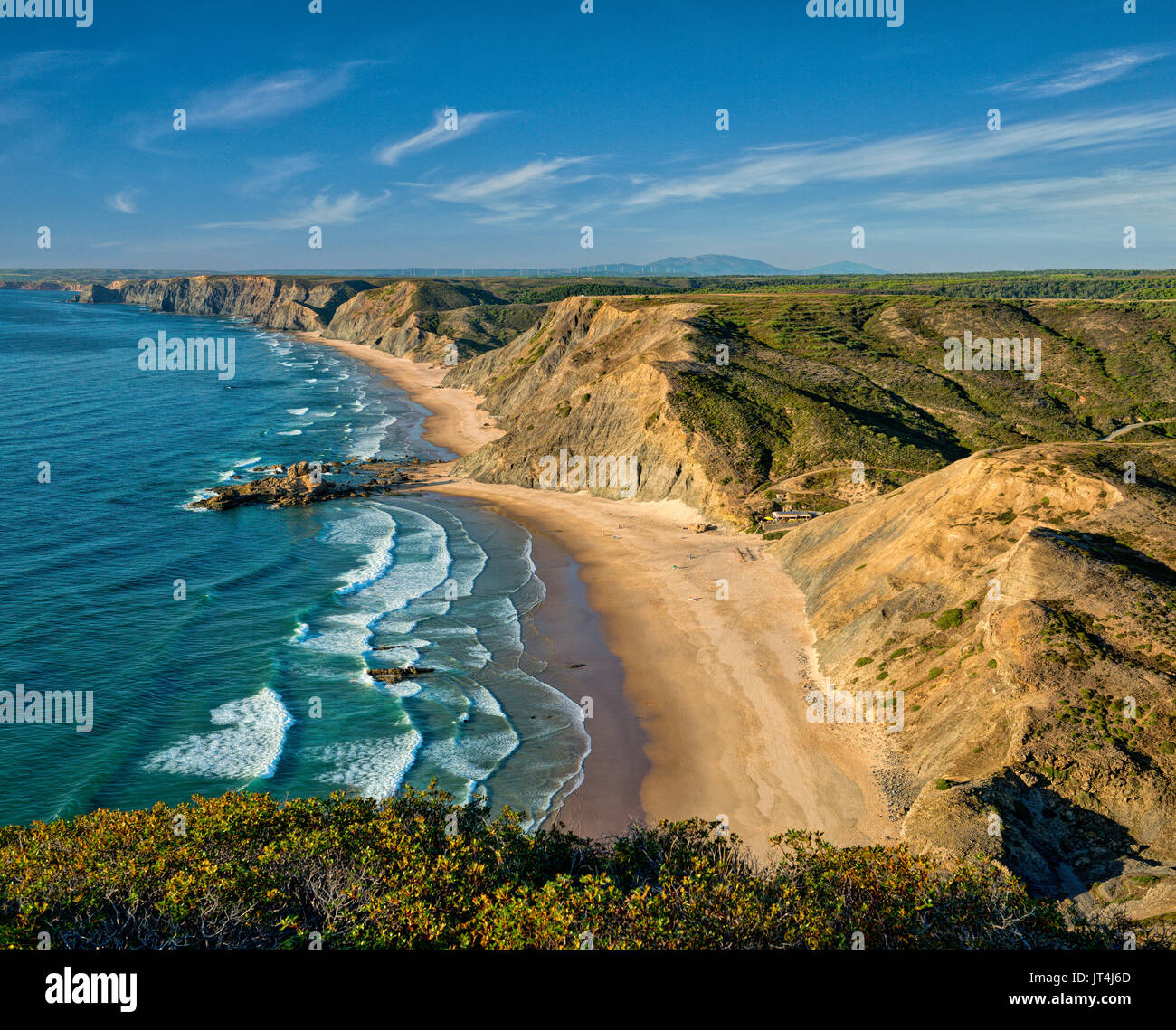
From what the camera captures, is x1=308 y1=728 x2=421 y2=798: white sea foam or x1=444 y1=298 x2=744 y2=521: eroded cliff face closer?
x1=308 y1=728 x2=421 y2=798: white sea foam

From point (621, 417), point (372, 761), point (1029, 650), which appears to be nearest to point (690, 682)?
point (1029, 650)

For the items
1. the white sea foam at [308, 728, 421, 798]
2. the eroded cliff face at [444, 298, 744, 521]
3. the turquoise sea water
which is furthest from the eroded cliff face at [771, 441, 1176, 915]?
the eroded cliff face at [444, 298, 744, 521]

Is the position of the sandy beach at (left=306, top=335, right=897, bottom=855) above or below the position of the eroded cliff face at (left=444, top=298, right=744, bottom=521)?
below

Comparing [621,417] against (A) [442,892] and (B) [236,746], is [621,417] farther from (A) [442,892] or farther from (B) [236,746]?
(A) [442,892]

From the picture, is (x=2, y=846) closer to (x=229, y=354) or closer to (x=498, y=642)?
(x=498, y=642)

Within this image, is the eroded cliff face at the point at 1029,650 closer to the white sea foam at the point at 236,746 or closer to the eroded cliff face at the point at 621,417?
the eroded cliff face at the point at 621,417

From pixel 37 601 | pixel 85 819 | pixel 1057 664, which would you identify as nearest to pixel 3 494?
pixel 37 601

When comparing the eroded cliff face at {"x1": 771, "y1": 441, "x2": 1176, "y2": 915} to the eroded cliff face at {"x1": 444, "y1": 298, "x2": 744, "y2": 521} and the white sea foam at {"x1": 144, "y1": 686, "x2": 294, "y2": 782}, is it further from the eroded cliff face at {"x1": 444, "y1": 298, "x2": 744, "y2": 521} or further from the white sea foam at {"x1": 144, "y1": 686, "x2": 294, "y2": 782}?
the white sea foam at {"x1": 144, "y1": 686, "x2": 294, "y2": 782}
